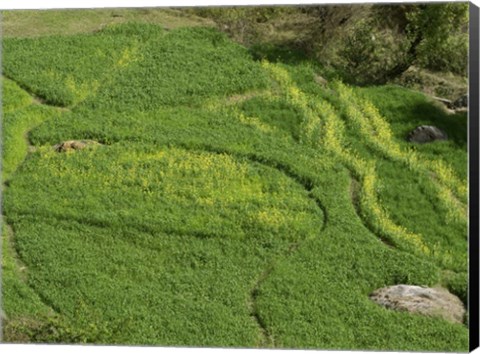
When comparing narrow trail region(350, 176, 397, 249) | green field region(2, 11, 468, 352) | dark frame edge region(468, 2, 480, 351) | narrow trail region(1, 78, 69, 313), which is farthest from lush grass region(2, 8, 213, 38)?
dark frame edge region(468, 2, 480, 351)

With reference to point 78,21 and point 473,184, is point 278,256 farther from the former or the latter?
point 78,21

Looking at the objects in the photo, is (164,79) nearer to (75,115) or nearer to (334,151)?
(75,115)

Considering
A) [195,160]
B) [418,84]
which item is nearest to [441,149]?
[418,84]

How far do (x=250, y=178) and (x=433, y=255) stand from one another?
6.19ft

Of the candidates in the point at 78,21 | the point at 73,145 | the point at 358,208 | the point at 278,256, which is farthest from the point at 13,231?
the point at 358,208

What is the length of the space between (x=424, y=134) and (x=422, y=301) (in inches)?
61.9

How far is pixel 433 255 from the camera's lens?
9.38 meters

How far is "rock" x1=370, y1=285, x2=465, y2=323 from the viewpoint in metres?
9.17

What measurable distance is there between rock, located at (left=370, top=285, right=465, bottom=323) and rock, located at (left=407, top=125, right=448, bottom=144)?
139cm

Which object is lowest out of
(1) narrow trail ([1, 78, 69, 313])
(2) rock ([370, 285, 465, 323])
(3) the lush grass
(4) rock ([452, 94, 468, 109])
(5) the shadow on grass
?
(2) rock ([370, 285, 465, 323])

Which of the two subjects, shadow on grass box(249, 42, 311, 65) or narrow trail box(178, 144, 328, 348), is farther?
shadow on grass box(249, 42, 311, 65)

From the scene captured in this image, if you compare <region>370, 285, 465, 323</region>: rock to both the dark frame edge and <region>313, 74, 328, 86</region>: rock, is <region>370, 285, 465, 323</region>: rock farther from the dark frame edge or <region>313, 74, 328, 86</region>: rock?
<region>313, 74, 328, 86</region>: rock

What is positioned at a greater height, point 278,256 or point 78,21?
point 78,21

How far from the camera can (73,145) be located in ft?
34.3
